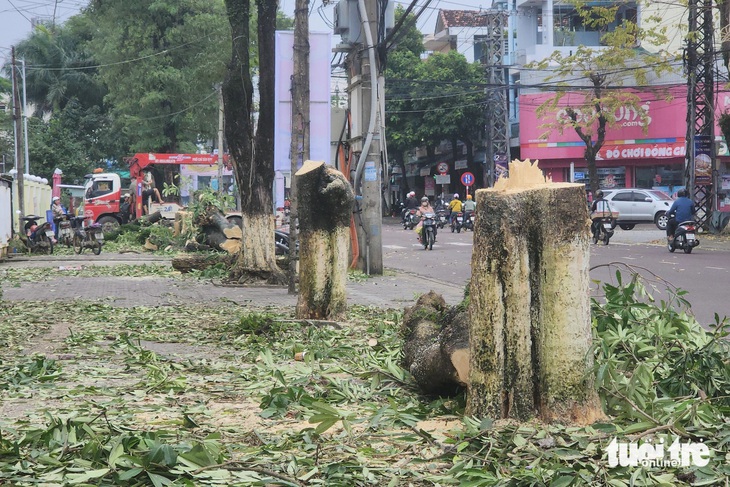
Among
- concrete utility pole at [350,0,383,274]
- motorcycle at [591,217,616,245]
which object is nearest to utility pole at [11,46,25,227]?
concrete utility pole at [350,0,383,274]

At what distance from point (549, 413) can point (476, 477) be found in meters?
1.08

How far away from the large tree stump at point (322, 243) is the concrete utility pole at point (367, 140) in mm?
6915

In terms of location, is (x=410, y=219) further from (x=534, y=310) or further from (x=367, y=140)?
(x=534, y=310)

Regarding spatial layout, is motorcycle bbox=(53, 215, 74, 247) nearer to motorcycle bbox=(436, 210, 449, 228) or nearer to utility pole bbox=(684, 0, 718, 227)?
utility pole bbox=(684, 0, 718, 227)

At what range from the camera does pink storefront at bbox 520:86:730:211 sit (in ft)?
156

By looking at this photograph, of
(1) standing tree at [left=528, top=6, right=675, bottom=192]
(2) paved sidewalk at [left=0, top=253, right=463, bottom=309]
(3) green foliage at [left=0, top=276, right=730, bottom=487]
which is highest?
(1) standing tree at [left=528, top=6, right=675, bottom=192]

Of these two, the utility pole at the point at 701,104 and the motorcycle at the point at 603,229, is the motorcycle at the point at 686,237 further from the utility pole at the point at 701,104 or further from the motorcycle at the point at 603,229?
the utility pole at the point at 701,104

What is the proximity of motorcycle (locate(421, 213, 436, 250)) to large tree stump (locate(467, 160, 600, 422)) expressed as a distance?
75.8 feet

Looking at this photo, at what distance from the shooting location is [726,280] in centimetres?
1603

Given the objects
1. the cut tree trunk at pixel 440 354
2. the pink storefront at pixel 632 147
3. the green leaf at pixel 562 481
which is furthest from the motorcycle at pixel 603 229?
the green leaf at pixel 562 481

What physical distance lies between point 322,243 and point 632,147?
40625 millimetres

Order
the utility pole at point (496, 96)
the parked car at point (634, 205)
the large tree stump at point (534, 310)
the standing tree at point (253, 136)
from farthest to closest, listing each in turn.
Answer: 1. the utility pole at point (496, 96)
2. the parked car at point (634, 205)
3. the standing tree at point (253, 136)
4. the large tree stump at point (534, 310)

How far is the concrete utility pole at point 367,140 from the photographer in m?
18.1

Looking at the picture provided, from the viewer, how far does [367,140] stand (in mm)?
18031
